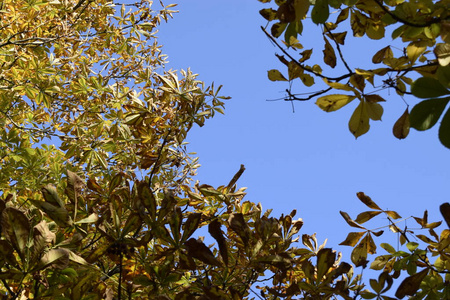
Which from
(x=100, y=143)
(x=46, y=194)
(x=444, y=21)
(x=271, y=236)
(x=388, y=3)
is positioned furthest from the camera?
(x=100, y=143)

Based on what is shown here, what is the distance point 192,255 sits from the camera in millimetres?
1680

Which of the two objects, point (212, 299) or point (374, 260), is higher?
point (374, 260)

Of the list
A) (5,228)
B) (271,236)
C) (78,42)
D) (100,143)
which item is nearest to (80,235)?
(5,228)

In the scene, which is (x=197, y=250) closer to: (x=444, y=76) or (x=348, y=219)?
(x=348, y=219)

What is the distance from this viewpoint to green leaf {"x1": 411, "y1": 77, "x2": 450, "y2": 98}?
1.21m

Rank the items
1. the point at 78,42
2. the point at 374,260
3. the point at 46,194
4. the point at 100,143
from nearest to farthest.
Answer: the point at 46,194, the point at 374,260, the point at 100,143, the point at 78,42

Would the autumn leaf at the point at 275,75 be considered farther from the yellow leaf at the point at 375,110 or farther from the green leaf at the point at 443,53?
the green leaf at the point at 443,53

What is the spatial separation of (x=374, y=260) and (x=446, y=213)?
20.8 inches

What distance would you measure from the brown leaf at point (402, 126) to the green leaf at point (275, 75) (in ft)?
1.68

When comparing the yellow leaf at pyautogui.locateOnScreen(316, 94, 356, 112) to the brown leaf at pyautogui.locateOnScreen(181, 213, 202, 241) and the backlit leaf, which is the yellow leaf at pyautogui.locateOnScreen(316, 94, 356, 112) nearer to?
the brown leaf at pyautogui.locateOnScreen(181, 213, 202, 241)

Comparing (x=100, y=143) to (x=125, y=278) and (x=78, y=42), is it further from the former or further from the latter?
(x=78, y=42)

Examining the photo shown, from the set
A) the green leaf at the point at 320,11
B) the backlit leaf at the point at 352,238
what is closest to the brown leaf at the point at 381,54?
the green leaf at the point at 320,11

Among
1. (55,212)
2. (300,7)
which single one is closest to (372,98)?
(300,7)

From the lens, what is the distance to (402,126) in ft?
5.02
